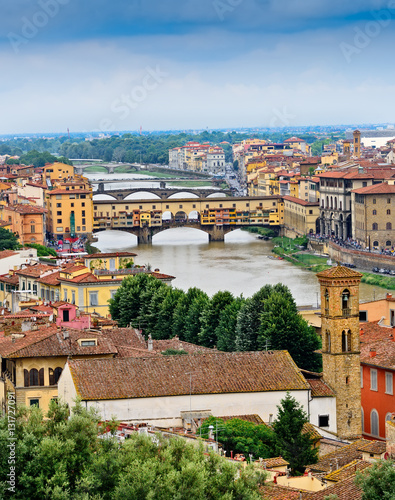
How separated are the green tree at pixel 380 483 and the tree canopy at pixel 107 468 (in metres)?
0.69

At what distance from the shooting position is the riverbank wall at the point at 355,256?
3622 cm

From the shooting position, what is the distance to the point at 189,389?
1243cm

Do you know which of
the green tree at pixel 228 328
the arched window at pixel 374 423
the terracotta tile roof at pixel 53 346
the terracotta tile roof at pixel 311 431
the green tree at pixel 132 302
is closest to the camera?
the terracotta tile roof at pixel 311 431

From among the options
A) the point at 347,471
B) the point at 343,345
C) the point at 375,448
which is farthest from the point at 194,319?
the point at 347,471

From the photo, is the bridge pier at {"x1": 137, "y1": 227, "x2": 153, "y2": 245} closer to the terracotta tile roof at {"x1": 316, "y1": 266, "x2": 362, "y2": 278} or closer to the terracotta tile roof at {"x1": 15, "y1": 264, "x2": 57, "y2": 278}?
the terracotta tile roof at {"x1": 15, "y1": 264, "x2": 57, "y2": 278}

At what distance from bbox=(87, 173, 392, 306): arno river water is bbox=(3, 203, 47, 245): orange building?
10.1 feet

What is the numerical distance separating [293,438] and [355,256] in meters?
27.0

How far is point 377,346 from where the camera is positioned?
Answer: 15.3 m

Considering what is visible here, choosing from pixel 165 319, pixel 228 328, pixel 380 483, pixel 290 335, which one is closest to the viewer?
pixel 380 483

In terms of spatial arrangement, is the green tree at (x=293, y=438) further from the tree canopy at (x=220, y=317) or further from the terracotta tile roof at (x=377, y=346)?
the tree canopy at (x=220, y=317)

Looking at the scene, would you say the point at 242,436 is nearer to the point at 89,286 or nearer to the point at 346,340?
the point at 346,340

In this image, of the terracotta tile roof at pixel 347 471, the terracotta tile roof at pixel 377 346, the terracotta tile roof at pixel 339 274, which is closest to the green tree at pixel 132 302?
the terracotta tile roof at pixel 377 346

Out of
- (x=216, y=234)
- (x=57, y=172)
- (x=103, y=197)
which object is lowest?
(x=216, y=234)

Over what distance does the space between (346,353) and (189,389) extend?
2041 millimetres
